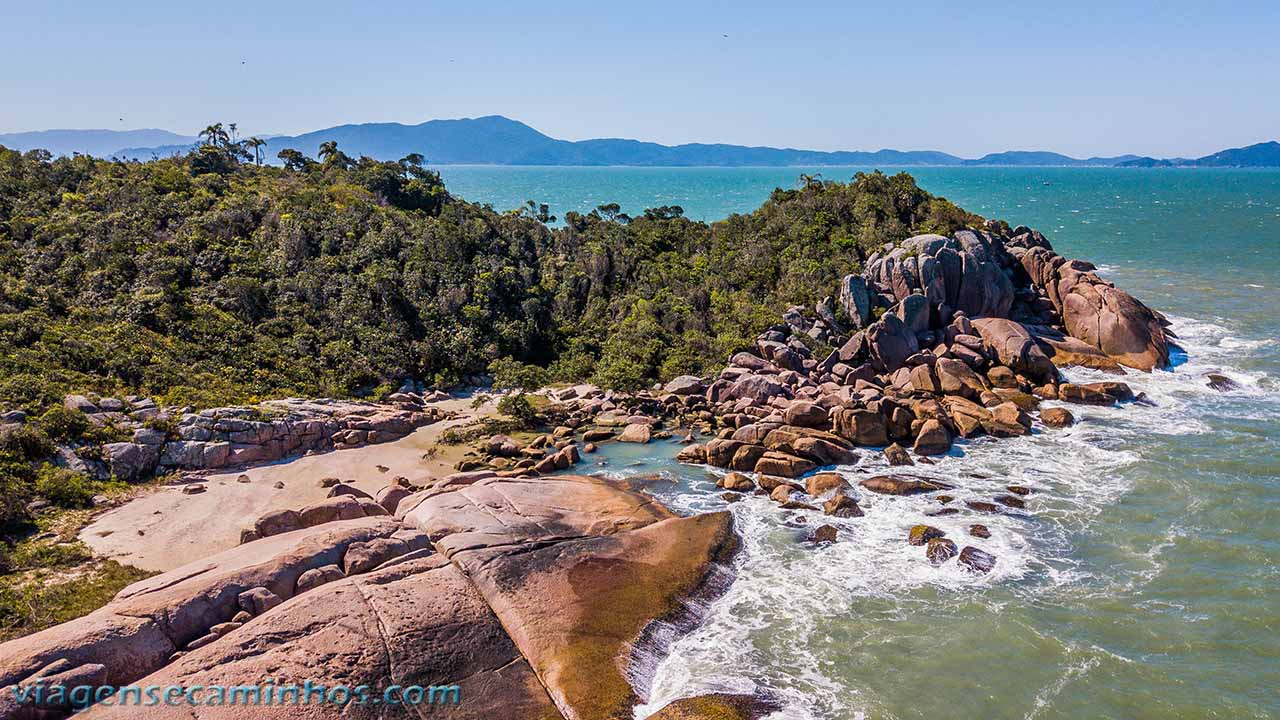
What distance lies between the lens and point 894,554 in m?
24.2

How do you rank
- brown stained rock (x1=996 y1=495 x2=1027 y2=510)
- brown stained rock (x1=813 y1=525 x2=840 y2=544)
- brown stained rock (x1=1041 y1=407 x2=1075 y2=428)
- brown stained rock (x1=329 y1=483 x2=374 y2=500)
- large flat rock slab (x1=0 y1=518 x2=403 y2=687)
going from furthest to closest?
brown stained rock (x1=1041 y1=407 x2=1075 y2=428) < brown stained rock (x1=996 y1=495 x2=1027 y2=510) < brown stained rock (x1=329 y1=483 x2=374 y2=500) < brown stained rock (x1=813 y1=525 x2=840 y2=544) < large flat rock slab (x1=0 y1=518 x2=403 y2=687)

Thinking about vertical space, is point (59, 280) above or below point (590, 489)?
above

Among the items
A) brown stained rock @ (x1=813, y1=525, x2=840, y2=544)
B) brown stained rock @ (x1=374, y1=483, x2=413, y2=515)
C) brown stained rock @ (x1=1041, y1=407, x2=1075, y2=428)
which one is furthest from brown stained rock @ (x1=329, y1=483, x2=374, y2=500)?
brown stained rock @ (x1=1041, y1=407, x2=1075, y2=428)

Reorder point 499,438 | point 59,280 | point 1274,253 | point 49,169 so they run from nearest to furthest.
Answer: point 499,438, point 59,280, point 49,169, point 1274,253

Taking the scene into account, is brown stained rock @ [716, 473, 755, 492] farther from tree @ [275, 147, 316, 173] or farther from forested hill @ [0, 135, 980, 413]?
tree @ [275, 147, 316, 173]

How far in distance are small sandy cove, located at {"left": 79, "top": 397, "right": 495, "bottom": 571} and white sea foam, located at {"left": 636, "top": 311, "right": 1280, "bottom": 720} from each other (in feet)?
41.9

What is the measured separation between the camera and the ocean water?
58.7ft

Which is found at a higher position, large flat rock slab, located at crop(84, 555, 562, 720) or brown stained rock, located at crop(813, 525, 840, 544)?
large flat rock slab, located at crop(84, 555, 562, 720)

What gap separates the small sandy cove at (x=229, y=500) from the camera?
2406 cm

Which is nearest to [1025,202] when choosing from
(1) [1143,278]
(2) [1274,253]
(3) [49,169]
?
(2) [1274,253]

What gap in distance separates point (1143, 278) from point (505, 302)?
60803 mm

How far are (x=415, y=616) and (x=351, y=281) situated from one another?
34.8m

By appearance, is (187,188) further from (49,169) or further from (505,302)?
(505,302)

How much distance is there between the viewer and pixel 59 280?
42.6m
